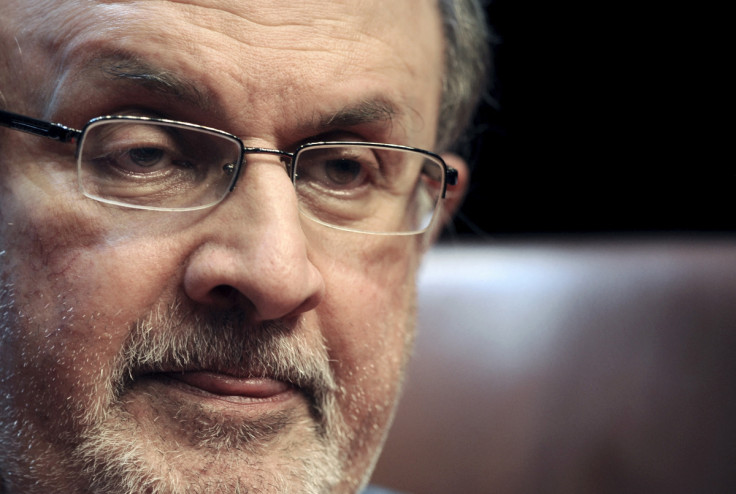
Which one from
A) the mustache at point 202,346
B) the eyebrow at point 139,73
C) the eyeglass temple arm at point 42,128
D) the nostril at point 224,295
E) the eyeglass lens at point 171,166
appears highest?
the eyebrow at point 139,73

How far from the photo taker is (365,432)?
3.83 feet

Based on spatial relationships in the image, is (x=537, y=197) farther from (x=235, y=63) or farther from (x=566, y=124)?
(x=235, y=63)

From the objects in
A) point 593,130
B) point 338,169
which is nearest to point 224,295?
point 338,169

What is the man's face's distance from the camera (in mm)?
943

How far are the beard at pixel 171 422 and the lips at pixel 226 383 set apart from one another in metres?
0.01

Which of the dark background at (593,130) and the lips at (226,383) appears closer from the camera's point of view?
the lips at (226,383)

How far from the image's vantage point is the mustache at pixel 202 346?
95 cm

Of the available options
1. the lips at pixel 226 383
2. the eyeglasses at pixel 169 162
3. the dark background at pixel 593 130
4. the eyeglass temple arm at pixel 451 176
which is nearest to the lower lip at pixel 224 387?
the lips at pixel 226 383

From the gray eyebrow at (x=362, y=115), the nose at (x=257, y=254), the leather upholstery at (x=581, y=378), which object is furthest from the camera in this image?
the leather upholstery at (x=581, y=378)

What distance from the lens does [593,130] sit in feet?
6.88

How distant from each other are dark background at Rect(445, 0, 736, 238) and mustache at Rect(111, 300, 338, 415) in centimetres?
108

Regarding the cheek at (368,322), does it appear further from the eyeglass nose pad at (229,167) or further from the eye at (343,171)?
the eyeglass nose pad at (229,167)

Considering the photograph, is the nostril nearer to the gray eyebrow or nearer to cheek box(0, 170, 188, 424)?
cheek box(0, 170, 188, 424)

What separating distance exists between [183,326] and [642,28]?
157 cm
